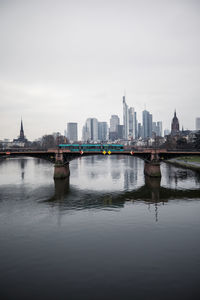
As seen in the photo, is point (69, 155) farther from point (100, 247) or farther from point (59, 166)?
point (100, 247)

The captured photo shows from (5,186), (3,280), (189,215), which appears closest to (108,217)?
(189,215)

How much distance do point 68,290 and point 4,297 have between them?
4.51m

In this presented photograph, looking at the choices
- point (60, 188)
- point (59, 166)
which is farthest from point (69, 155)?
point (60, 188)

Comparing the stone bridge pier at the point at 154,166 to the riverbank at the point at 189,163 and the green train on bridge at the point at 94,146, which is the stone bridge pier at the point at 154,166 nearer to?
the green train on bridge at the point at 94,146

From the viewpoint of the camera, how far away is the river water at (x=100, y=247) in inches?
701

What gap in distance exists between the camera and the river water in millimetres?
17797

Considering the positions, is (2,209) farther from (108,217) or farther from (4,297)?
(4,297)

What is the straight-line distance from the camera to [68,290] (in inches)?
690

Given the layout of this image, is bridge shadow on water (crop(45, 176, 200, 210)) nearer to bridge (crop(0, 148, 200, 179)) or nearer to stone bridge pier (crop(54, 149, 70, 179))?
stone bridge pier (crop(54, 149, 70, 179))

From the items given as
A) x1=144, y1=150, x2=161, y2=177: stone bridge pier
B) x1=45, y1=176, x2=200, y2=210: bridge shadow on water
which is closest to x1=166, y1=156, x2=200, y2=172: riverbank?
x1=144, y1=150, x2=161, y2=177: stone bridge pier

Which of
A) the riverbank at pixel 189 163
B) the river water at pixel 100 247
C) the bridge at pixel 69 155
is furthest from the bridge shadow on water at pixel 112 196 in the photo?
the riverbank at pixel 189 163

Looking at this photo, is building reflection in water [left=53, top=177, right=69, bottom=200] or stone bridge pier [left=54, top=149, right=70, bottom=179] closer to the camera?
building reflection in water [left=53, top=177, right=69, bottom=200]

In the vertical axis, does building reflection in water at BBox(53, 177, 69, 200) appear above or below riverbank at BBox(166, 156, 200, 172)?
below

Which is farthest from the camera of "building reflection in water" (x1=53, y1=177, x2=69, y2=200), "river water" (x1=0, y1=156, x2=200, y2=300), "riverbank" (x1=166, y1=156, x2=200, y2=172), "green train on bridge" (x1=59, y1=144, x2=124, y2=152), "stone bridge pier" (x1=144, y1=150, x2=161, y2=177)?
"riverbank" (x1=166, y1=156, x2=200, y2=172)
